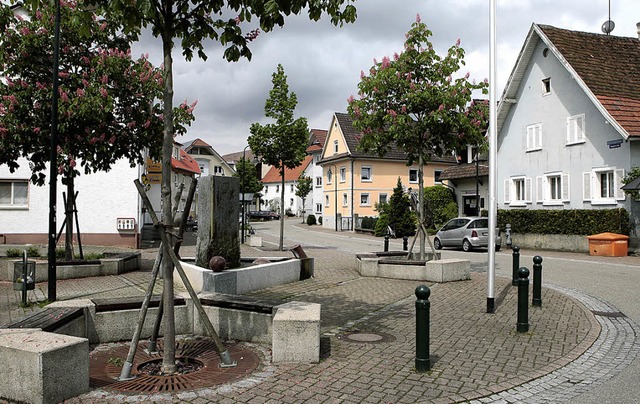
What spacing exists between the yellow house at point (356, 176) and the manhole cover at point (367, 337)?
126 feet

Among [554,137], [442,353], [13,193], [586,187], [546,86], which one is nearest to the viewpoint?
[442,353]

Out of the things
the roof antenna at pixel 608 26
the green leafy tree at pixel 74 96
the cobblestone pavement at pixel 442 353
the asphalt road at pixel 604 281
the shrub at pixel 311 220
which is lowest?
the asphalt road at pixel 604 281

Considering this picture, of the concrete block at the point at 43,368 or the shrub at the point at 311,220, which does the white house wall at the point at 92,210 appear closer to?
the concrete block at the point at 43,368

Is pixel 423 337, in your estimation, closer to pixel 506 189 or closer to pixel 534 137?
pixel 534 137

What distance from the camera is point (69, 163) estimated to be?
12.8 meters

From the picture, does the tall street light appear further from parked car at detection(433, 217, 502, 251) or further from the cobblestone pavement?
parked car at detection(433, 217, 502, 251)

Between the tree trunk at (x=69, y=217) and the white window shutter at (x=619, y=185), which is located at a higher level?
the white window shutter at (x=619, y=185)

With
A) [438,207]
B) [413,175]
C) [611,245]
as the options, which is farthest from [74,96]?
[413,175]

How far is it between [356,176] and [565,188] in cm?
2417

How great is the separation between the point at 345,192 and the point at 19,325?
44.1 meters

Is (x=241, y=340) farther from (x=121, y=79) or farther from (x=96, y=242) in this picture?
(x=96, y=242)

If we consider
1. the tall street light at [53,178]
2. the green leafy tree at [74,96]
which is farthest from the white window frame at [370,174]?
the tall street light at [53,178]

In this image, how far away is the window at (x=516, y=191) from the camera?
28622mm

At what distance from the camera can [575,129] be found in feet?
83.0
